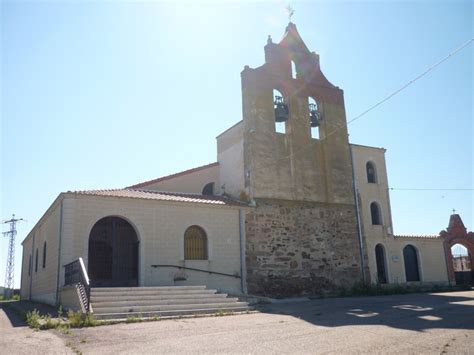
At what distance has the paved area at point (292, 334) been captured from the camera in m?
6.46

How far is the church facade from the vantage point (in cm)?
1514

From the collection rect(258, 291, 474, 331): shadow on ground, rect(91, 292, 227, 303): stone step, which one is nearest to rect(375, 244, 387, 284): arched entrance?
rect(258, 291, 474, 331): shadow on ground

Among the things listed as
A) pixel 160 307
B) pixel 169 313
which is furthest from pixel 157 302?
pixel 169 313

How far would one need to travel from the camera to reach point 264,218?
701 inches

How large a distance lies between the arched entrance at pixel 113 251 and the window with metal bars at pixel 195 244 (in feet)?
6.04

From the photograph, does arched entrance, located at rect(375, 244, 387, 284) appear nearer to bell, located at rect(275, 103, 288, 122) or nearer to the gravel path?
bell, located at rect(275, 103, 288, 122)

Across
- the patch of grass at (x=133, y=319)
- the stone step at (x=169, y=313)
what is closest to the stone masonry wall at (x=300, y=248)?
the stone step at (x=169, y=313)

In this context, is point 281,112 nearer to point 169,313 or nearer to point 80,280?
point 169,313

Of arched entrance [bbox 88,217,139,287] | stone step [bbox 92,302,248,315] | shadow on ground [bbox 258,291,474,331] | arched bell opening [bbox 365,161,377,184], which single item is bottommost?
shadow on ground [bbox 258,291,474,331]

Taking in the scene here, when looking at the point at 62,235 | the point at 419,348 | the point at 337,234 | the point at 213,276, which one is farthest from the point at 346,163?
the point at 419,348

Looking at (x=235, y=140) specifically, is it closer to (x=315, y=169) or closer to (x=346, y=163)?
(x=315, y=169)

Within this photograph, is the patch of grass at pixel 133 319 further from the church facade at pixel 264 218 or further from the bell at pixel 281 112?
the bell at pixel 281 112

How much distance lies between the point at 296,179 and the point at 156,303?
9615mm

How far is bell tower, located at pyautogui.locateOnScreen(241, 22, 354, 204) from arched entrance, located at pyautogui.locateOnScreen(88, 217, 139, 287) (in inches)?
208
